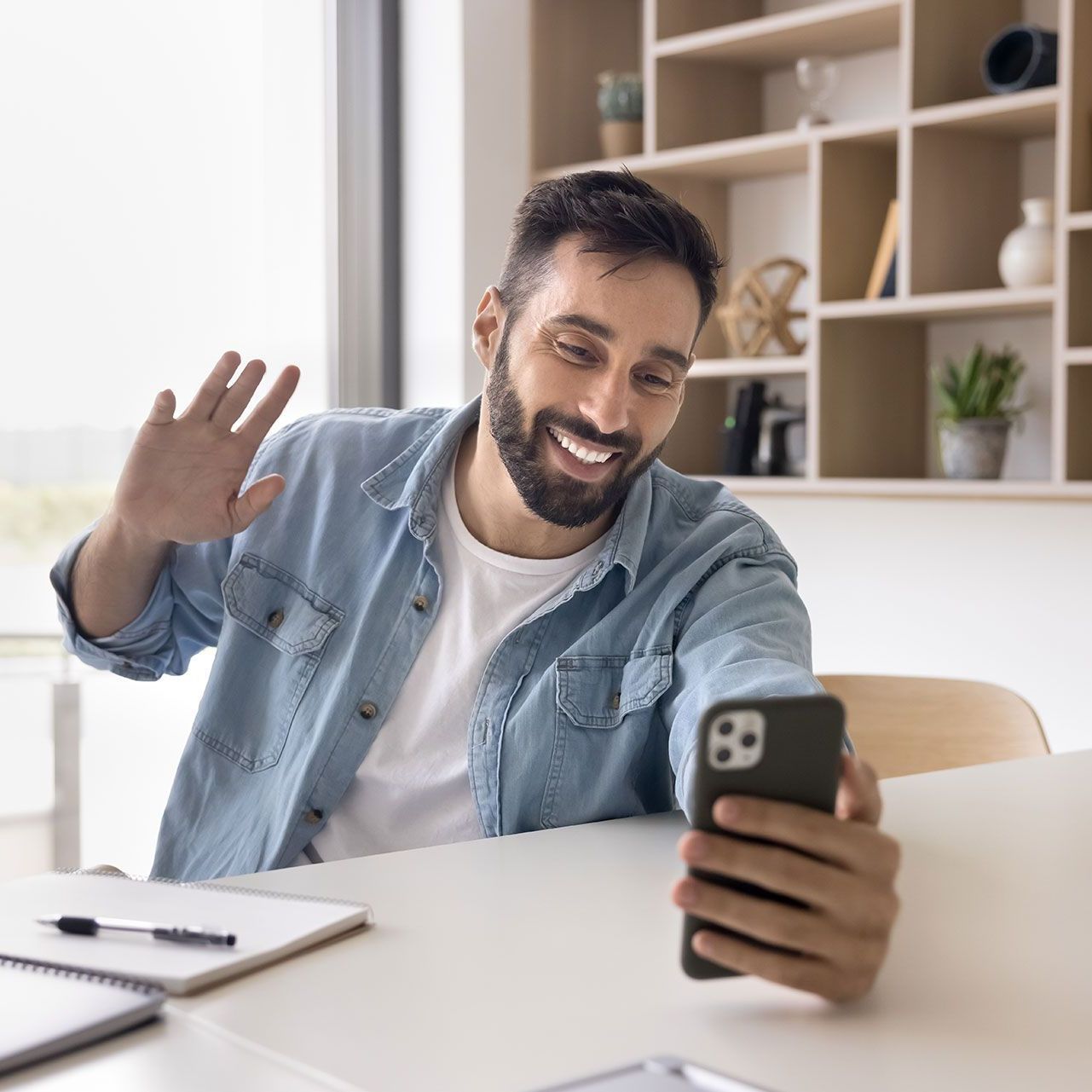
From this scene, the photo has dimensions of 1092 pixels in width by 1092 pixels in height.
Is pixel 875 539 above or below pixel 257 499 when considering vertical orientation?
below

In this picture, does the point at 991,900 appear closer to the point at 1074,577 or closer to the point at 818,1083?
the point at 818,1083

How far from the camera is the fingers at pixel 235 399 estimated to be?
5.12 ft

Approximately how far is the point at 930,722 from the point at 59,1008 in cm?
131

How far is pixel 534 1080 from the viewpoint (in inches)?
28.0

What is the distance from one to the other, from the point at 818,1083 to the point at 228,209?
9.09ft

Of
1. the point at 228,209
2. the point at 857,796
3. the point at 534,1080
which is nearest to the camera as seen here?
the point at 534,1080

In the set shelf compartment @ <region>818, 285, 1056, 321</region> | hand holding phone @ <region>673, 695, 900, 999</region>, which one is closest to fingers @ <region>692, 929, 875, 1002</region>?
hand holding phone @ <region>673, 695, 900, 999</region>

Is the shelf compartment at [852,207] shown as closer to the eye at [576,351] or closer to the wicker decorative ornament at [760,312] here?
the wicker decorative ornament at [760,312]

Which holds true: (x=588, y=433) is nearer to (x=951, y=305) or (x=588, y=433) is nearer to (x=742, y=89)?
(x=951, y=305)

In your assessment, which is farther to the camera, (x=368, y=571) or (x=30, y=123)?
(x=30, y=123)

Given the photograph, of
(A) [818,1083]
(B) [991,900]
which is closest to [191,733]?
(B) [991,900]

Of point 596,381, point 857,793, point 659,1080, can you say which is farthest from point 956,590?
point 659,1080

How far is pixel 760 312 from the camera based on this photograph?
2957 mm

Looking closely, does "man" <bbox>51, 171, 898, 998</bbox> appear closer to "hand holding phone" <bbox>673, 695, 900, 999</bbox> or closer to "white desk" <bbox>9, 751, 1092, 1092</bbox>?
"white desk" <bbox>9, 751, 1092, 1092</bbox>
